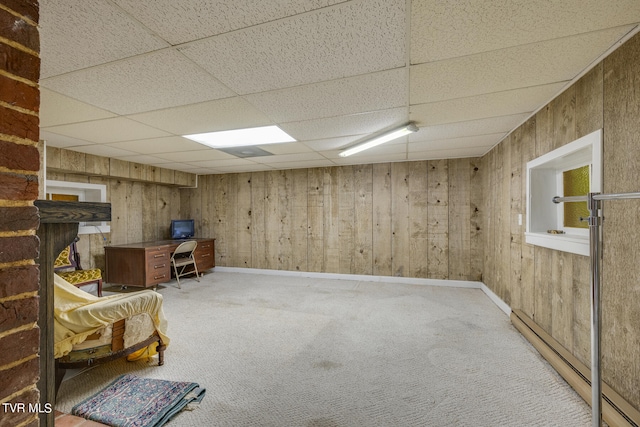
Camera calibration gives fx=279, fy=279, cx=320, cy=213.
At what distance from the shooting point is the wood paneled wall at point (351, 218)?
15.2ft

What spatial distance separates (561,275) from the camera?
7.18ft

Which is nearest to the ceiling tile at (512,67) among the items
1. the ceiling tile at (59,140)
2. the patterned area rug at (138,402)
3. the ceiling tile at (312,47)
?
the ceiling tile at (312,47)

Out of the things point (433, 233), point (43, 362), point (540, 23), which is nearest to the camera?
point (43, 362)

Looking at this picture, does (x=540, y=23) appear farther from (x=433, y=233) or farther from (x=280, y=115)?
(x=433, y=233)

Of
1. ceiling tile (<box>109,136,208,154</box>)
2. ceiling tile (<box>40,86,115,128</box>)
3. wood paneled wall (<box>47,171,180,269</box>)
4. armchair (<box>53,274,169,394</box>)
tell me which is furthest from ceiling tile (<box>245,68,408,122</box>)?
wood paneled wall (<box>47,171,180,269</box>)

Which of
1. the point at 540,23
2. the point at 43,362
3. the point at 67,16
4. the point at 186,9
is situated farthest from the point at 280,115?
the point at 43,362

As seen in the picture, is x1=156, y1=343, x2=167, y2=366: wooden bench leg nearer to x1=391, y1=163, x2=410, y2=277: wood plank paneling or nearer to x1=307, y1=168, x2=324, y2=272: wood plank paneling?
x1=307, y1=168, x2=324, y2=272: wood plank paneling

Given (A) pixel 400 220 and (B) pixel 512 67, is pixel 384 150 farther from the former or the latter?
(B) pixel 512 67

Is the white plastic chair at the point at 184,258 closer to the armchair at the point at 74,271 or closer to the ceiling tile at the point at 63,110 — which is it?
the armchair at the point at 74,271

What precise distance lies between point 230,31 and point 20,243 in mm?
1208

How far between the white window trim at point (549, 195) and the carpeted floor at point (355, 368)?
992mm

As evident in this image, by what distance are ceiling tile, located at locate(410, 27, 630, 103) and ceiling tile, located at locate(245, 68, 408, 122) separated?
129mm

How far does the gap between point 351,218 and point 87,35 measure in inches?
169

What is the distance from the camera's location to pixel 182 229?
19.1ft
